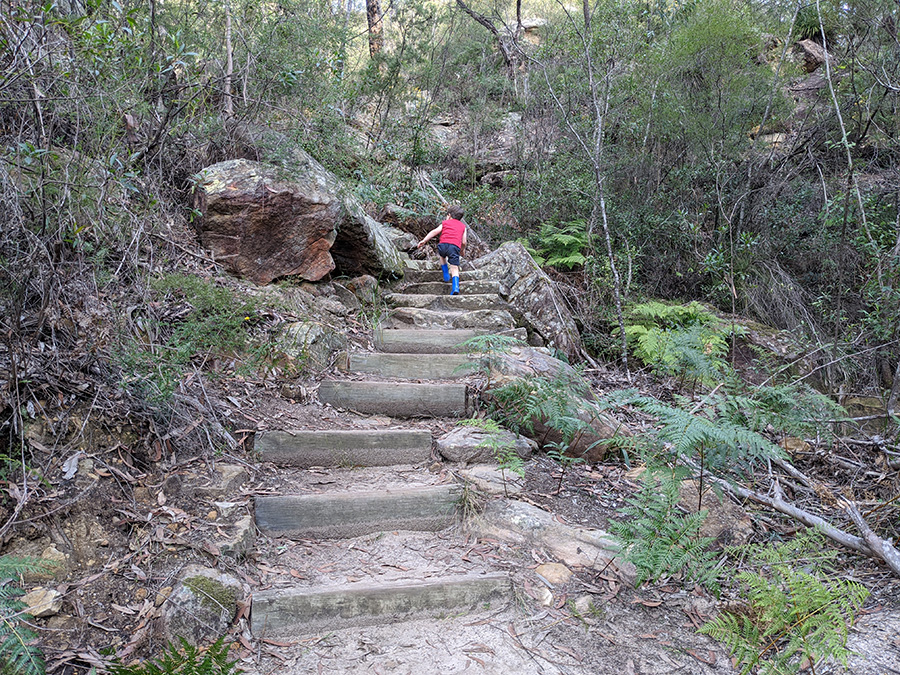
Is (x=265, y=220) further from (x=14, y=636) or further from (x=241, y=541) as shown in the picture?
(x=14, y=636)

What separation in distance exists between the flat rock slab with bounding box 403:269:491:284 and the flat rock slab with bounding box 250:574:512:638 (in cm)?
544

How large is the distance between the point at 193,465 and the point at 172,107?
9.18 feet

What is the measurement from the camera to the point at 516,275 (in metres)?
7.53

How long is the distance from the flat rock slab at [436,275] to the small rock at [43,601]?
5.83 m

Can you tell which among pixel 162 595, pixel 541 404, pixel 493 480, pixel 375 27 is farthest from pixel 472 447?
pixel 375 27

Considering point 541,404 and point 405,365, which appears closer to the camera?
point 541,404

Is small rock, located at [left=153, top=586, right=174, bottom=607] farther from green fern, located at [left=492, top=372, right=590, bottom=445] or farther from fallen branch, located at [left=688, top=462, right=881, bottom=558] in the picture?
fallen branch, located at [left=688, top=462, right=881, bottom=558]

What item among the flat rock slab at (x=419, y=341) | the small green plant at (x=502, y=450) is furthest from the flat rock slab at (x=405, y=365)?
the small green plant at (x=502, y=450)

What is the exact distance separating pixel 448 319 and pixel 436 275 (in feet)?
5.82

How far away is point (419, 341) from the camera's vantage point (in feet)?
19.2

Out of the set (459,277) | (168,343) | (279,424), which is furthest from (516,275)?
(168,343)

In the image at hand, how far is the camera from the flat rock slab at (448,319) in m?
6.48

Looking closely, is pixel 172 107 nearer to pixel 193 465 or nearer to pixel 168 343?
pixel 168 343

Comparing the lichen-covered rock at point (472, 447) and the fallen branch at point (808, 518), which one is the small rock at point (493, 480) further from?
the fallen branch at point (808, 518)
